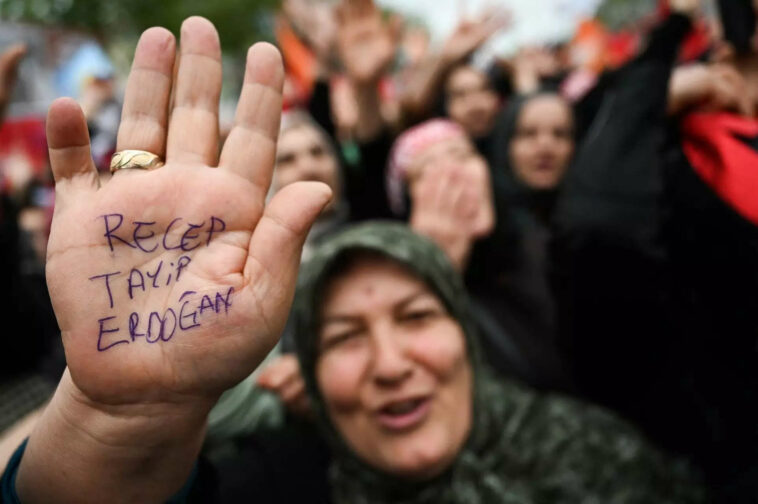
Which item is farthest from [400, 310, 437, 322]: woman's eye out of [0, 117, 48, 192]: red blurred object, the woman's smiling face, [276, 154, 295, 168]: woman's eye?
[0, 117, 48, 192]: red blurred object

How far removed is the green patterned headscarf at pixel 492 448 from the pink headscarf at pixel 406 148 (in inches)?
35.7

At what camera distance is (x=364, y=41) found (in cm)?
233

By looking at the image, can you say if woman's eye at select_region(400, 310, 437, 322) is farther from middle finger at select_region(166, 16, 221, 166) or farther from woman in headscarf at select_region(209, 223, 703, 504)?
middle finger at select_region(166, 16, 221, 166)

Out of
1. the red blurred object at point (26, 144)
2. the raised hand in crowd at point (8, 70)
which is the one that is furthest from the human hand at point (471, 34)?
the red blurred object at point (26, 144)

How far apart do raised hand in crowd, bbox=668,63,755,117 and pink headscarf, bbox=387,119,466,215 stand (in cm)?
99

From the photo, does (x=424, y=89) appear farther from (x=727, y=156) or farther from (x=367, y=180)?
(x=727, y=156)

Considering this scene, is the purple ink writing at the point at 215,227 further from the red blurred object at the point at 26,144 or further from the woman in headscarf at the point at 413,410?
the red blurred object at the point at 26,144

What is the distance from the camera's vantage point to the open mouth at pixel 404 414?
4.21ft

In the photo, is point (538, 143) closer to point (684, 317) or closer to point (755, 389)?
point (684, 317)

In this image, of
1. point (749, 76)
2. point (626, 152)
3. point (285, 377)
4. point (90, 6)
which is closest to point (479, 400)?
point (285, 377)

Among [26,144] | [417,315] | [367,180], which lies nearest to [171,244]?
[417,315]

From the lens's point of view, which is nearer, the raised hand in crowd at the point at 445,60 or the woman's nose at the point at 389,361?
the woman's nose at the point at 389,361

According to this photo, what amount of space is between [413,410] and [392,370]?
132mm

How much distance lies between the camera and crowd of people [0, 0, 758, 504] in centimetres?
80
